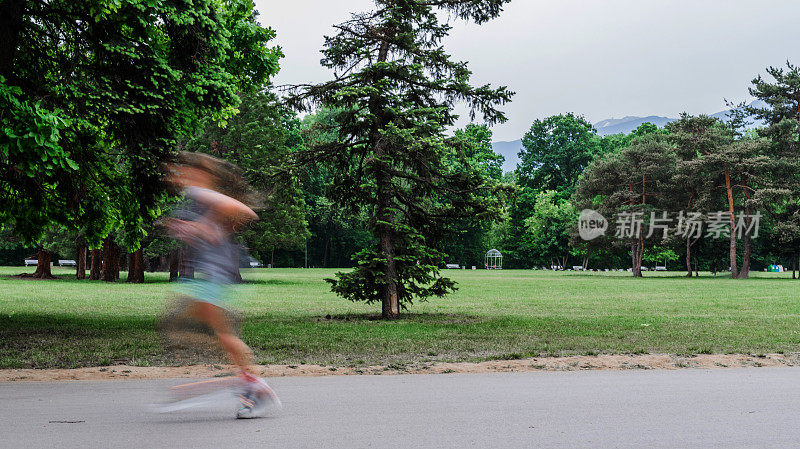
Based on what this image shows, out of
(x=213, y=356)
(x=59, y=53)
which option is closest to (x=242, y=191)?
(x=213, y=356)

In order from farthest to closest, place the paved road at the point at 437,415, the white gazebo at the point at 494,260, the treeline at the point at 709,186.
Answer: the white gazebo at the point at 494,260, the treeline at the point at 709,186, the paved road at the point at 437,415

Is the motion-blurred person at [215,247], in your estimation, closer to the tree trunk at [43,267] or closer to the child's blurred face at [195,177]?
the child's blurred face at [195,177]

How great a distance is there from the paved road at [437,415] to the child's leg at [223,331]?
1.81ft

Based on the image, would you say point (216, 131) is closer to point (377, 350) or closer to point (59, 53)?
point (59, 53)

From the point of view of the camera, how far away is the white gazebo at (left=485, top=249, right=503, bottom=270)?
91.3m

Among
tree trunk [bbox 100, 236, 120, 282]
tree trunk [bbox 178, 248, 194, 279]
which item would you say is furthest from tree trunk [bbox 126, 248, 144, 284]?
tree trunk [bbox 178, 248, 194, 279]

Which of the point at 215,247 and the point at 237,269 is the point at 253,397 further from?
the point at 215,247

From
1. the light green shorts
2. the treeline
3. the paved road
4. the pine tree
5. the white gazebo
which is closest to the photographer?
the paved road

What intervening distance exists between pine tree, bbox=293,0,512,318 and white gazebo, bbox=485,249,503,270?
74646 mm

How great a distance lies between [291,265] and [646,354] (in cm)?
7984

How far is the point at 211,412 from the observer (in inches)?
230

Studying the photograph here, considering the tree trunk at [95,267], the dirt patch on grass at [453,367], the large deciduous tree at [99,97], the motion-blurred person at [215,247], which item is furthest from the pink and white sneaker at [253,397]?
the tree trunk at [95,267]

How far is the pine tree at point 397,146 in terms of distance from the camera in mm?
15484

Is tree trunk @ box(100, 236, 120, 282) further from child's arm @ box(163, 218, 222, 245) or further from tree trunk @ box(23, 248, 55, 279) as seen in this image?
child's arm @ box(163, 218, 222, 245)
